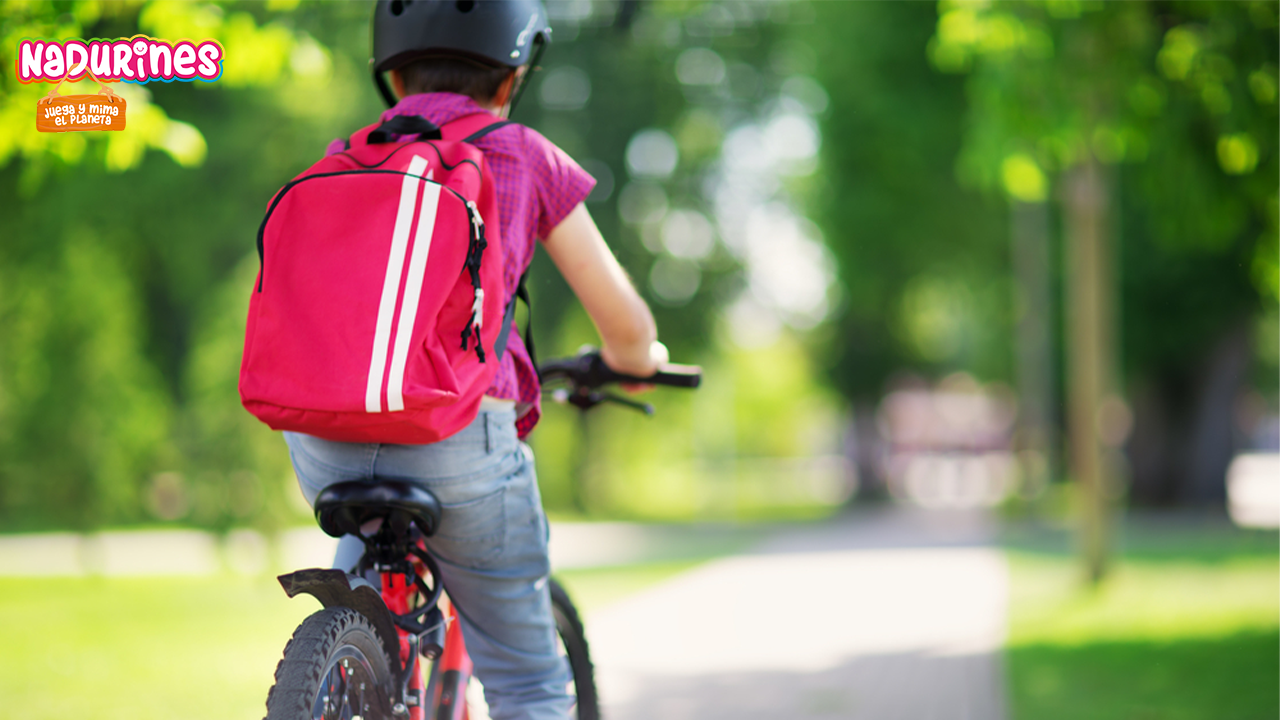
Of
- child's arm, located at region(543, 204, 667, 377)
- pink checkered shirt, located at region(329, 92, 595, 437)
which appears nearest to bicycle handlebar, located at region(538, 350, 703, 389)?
child's arm, located at region(543, 204, 667, 377)

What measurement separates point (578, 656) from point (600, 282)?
3.54ft

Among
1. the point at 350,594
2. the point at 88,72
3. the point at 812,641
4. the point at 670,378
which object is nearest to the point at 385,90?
the point at 670,378

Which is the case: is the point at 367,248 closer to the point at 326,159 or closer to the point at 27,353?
the point at 326,159

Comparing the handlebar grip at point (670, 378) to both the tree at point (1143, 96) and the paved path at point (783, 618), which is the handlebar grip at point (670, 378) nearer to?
the paved path at point (783, 618)

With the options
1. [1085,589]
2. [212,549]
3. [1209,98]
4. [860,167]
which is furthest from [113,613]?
[860,167]

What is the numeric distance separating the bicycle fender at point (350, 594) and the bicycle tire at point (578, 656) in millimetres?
755

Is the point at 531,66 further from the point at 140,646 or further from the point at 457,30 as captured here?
the point at 140,646

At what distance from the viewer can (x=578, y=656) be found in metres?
3.11

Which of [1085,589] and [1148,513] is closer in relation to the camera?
[1085,589]

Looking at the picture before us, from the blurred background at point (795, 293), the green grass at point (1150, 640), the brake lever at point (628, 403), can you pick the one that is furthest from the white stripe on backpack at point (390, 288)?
the green grass at point (1150, 640)

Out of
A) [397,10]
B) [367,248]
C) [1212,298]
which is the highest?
[1212,298]

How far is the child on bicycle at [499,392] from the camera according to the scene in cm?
234

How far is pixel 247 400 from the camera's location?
7.01 ft

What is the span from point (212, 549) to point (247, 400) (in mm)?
13135
